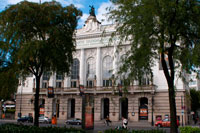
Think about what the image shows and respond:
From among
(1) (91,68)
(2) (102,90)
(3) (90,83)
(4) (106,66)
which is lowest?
(2) (102,90)

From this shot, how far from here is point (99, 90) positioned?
176ft

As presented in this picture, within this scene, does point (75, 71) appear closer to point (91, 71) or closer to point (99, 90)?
point (91, 71)

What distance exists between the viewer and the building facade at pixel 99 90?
49.0 metres

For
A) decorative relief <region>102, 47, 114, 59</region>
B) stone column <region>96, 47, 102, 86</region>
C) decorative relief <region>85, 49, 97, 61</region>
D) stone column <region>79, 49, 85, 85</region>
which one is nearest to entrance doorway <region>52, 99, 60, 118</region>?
stone column <region>79, 49, 85, 85</region>

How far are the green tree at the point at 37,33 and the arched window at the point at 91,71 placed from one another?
33.9m

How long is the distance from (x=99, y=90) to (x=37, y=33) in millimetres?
33252

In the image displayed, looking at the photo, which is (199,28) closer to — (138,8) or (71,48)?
(138,8)

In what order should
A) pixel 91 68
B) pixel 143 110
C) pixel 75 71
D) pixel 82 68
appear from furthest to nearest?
pixel 75 71 < pixel 82 68 < pixel 91 68 < pixel 143 110

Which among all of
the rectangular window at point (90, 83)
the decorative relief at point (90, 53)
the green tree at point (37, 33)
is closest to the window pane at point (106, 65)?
the decorative relief at point (90, 53)

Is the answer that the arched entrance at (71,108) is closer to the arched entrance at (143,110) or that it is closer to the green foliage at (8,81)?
the arched entrance at (143,110)

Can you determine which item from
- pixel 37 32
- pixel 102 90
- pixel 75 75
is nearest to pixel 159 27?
pixel 37 32

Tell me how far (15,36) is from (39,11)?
9.89 feet

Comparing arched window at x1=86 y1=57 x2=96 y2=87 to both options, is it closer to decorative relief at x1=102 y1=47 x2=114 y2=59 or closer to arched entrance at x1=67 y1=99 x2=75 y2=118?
decorative relief at x1=102 y1=47 x2=114 y2=59

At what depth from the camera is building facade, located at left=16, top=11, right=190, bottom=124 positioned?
49031mm
